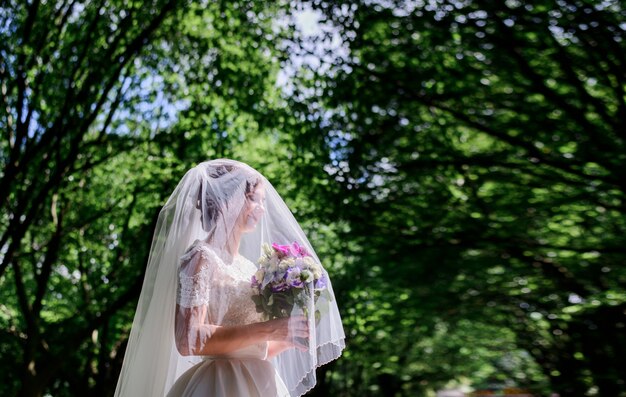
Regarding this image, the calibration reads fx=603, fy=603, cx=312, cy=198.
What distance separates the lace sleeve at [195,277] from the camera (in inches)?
124

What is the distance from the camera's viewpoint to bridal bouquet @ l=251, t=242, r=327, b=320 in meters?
3.27

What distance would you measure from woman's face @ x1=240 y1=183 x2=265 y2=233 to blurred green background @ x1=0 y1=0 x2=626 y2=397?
5.69m

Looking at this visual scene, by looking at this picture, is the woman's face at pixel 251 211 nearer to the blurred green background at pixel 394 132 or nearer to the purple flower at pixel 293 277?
the purple flower at pixel 293 277

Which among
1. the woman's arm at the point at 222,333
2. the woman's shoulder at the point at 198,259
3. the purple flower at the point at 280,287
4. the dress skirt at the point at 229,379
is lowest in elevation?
the dress skirt at the point at 229,379

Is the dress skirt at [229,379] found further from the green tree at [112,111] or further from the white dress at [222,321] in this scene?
the green tree at [112,111]

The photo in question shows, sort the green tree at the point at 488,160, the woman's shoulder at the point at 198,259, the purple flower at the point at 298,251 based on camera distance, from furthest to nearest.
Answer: the green tree at the point at 488,160 < the purple flower at the point at 298,251 < the woman's shoulder at the point at 198,259

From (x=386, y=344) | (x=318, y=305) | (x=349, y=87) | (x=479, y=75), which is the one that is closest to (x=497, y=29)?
(x=479, y=75)

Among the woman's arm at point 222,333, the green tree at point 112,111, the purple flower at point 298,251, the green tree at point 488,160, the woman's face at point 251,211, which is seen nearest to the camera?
the woman's arm at point 222,333

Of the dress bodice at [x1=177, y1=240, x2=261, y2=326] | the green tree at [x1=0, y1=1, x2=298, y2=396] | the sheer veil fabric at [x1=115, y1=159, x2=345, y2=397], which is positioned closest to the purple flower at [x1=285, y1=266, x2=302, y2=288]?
the sheer veil fabric at [x1=115, y1=159, x2=345, y2=397]

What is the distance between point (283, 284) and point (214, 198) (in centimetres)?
70

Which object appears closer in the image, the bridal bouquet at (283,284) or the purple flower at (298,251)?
the bridal bouquet at (283,284)

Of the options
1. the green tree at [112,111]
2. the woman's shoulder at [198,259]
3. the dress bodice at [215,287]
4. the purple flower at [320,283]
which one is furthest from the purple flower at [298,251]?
the green tree at [112,111]

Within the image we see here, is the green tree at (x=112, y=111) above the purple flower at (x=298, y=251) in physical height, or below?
above

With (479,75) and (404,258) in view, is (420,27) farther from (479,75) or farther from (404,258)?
(404,258)
